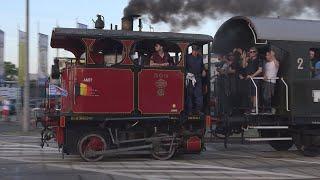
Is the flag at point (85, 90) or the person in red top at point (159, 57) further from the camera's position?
the person in red top at point (159, 57)

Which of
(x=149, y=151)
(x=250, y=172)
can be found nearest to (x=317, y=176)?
(x=250, y=172)

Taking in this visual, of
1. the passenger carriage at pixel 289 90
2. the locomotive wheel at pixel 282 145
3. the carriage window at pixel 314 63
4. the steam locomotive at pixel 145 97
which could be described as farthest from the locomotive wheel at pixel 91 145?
the carriage window at pixel 314 63

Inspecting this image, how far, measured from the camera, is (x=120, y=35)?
13766 millimetres

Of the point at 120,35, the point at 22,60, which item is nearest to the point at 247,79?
the point at 120,35

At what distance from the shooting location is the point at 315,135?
608 inches

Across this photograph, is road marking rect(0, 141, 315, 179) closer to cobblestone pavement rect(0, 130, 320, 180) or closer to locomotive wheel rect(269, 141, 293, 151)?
cobblestone pavement rect(0, 130, 320, 180)

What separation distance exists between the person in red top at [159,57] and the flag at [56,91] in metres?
2.28

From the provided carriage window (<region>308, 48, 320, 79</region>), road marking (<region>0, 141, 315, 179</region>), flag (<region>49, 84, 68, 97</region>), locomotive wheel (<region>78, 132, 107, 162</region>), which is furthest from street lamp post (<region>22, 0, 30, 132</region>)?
carriage window (<region>308, 48, 320, 79</region>)

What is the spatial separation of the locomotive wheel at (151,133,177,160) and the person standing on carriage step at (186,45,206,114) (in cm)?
86

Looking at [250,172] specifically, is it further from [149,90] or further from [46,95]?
[46,95]

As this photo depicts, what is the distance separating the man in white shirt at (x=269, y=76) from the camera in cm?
1520

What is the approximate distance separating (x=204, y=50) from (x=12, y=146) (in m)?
7.39

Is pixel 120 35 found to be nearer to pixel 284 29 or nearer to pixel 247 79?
pixel 247 79

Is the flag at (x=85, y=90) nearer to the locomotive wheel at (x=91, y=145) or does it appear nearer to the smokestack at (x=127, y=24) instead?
the locomotive wheel at (x=91, y=145)
